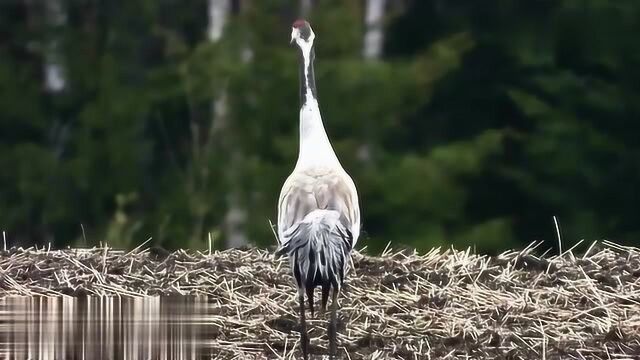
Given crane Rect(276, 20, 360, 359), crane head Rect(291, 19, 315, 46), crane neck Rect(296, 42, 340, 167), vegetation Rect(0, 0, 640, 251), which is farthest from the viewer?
vegetation Rect(0, 0, 640, 251)

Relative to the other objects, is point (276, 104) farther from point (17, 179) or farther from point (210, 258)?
point (210, 258)

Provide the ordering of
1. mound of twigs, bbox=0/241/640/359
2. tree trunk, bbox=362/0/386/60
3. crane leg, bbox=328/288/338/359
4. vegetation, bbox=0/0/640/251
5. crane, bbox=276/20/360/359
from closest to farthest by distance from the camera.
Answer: crane, bbox=276/20/360/359 → crane leg, bbox=328/288/338/359 → mound of twigs, bbox=0/241/640/359 → vegetation, bbox=0/0/640/251 → tree trunk, bbox=362/0/386/60

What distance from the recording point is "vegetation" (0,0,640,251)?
9.33 meters

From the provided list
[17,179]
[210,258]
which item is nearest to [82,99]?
[17,179]

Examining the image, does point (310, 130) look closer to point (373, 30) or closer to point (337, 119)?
point (337, 119)

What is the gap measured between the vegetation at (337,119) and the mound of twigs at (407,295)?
3.65 metres

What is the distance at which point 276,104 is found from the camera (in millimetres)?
9656

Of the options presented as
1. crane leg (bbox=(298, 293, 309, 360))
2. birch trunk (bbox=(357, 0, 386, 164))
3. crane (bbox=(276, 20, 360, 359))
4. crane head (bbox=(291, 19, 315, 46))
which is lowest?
crane leg (bbox=(298, 293, 309, 360))

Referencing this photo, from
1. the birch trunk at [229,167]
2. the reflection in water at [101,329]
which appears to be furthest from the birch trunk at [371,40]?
the reflection in water at [101,329]

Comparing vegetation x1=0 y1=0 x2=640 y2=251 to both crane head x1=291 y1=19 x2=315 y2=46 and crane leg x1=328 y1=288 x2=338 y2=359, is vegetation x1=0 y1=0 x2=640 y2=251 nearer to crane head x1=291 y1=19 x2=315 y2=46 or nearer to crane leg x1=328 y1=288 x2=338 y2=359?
crane head x1=291 y1=19 x2=315 y2=46

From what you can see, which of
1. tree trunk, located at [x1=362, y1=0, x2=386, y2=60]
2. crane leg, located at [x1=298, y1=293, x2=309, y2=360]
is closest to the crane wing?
crane leg, located at [x1=298, y1=293, x2=309, y2=360]

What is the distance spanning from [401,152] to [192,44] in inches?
82.9

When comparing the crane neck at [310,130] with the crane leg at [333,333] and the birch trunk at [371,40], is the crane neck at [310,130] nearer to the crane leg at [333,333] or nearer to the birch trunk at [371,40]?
the crane leg at [333,333]

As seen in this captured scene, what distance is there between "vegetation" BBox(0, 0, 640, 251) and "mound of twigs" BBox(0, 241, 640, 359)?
3653mm
